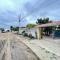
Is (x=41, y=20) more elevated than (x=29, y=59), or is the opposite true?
(x=41, y=20)

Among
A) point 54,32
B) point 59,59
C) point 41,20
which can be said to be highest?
point 41,20

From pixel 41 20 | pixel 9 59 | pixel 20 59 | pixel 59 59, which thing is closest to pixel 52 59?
pixel 59 59

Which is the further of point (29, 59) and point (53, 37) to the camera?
point (53, 37)

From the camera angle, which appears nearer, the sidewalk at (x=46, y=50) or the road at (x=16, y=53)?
the road at (x=16, y=53)

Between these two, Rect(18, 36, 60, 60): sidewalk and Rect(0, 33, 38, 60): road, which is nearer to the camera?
Rect(0, 33, 38, 60): road

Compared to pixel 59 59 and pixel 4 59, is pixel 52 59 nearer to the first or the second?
pixel 59 59

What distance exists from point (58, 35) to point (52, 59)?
1690cm

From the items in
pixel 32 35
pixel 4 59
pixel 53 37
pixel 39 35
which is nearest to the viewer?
pixel 4 59

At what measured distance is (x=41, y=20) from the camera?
75.2m

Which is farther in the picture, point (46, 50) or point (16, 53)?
point (46, 50)

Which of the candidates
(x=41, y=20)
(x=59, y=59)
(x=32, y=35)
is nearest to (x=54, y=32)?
(x=32, y=35)

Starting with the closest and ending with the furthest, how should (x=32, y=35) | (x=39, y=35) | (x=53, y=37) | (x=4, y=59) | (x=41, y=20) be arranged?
(x=4, y=59) → (x=53, y=37) → (x=39, y=35) → (x=32, y=35) → (x=41, y=20)

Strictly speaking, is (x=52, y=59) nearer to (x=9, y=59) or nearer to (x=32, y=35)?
(x=9, y=59)

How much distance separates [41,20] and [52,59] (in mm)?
65032
